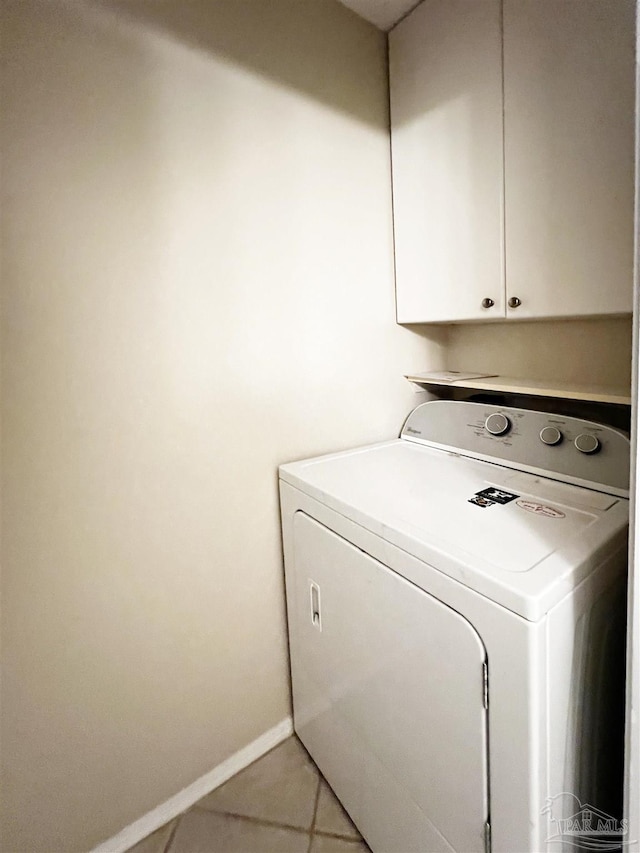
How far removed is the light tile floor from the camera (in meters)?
1.27

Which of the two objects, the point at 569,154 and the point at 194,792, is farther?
the point at 194,792

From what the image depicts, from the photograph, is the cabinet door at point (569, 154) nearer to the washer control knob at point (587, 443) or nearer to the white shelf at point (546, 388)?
the white shelf at point (546, 388)

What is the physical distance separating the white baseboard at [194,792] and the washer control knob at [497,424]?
1.25 meters

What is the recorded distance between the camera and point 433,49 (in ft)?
4.72

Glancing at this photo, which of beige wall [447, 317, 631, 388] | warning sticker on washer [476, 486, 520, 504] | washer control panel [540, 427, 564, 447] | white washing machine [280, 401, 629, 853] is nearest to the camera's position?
white washing machine [280, 401, 629, 853]

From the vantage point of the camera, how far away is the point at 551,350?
1.56m

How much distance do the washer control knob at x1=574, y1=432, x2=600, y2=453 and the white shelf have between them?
0.33ft

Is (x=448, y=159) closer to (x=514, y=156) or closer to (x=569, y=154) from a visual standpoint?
(x=514, y=156)

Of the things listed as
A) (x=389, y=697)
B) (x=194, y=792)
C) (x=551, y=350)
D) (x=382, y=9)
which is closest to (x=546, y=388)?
(x=551, y=350)

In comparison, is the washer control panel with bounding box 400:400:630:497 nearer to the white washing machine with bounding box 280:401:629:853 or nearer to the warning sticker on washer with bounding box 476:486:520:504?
the white washing machine with bounding box 280:401:629:853

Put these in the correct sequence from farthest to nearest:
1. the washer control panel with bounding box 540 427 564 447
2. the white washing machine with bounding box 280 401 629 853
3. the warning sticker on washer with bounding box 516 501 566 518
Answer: the washer control panel with bounding box 540 427 564 447 → the warning sticker on washer with bounding box 516 501 566 518 → the white washing machine with bounding box 280 401 629 853

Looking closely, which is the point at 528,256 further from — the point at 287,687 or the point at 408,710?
the point at 287,687

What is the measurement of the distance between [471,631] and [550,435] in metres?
0.70

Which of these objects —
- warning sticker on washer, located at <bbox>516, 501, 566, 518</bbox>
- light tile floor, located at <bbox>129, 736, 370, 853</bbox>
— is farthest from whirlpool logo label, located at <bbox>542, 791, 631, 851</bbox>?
light tile floor, located at <bbox>129, 736, 370, 853</bbox>
